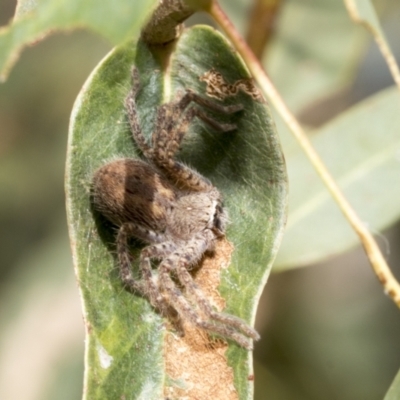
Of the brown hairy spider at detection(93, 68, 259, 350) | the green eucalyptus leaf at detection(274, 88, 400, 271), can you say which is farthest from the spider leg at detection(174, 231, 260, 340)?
the green eucalyptus leaf at detection(274, 88, 400, 271)

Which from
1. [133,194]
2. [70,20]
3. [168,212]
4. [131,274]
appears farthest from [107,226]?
[70,20]

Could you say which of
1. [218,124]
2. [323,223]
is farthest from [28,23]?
[323,223]

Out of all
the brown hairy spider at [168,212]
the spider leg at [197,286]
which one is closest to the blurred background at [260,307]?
the brown hairy spider at [168,212]

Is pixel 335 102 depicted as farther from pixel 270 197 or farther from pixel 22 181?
pixel 270 197

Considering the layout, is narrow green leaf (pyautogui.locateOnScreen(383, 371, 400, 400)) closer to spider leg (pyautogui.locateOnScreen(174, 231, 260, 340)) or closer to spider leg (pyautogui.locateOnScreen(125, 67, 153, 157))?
spider leg (pyautogui.locateOnScreen(174, 231, 260, 340))

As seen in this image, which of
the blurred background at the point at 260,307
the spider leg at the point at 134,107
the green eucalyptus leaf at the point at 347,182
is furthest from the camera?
the blurred background at the point at 260,307

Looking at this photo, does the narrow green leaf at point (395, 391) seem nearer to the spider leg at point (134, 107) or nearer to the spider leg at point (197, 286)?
the spider leg at point (197, 286)
